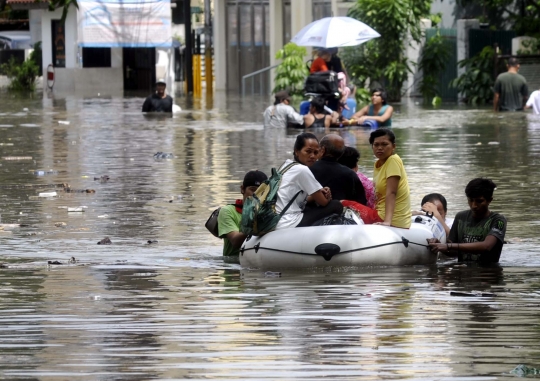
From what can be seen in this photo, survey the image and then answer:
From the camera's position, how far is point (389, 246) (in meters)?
10.3

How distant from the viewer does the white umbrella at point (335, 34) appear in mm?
28578

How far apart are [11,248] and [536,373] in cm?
610

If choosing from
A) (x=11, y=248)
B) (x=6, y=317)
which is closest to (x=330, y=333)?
(x=6, y=317)

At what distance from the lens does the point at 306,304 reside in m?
8.43

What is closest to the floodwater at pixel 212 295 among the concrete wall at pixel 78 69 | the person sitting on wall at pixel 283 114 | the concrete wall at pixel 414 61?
the person sitting on wall at pixel 283 114

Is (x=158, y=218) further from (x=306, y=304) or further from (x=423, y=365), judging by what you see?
(x=423, y=365)

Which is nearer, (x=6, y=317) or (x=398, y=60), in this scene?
(x=6, y=317)

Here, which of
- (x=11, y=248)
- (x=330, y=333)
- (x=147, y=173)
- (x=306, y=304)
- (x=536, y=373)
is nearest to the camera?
(x=536, y=373)

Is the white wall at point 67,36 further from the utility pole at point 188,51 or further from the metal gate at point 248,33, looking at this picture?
the metal gate at point 248,33

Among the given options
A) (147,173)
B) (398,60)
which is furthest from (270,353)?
(398,60)

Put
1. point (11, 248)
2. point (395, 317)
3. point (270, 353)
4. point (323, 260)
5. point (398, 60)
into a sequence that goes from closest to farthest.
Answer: point (270, 353)
point (395, 317)
point (323, 260)
point (11, 248)
point (398, 60)

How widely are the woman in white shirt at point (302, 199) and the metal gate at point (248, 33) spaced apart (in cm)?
3763

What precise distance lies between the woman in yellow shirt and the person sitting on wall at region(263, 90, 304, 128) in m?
14.4

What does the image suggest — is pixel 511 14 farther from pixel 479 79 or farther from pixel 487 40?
pixel 479 79
